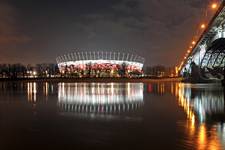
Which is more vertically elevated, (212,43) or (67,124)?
(212,43)

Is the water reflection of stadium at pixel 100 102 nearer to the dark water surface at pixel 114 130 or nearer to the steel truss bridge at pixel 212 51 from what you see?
the dark water surface at pixel 114 130

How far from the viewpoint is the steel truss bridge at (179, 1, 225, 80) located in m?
52.6

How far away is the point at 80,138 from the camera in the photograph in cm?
1256

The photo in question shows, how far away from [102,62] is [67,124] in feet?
593

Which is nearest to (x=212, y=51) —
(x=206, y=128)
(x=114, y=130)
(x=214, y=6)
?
(x=214, y=6)

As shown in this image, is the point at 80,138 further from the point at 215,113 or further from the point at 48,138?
the point at 215,113

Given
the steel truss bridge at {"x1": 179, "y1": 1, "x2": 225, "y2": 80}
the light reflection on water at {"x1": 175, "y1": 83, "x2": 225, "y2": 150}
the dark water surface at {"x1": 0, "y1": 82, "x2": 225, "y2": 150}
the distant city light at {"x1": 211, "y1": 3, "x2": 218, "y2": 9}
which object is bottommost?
the dark water surface at {"x1": 0, "y1": 82, "x2": 225, "y2": 150}

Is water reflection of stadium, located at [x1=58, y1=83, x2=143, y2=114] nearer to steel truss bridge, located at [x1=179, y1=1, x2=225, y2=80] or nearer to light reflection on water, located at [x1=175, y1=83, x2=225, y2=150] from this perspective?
light reflection on water, located at [x1=175, y1=83, x2=225, y2=150]

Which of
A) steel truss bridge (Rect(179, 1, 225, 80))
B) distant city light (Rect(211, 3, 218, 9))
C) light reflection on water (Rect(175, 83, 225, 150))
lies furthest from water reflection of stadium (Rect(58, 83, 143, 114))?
steel truss bridge (Rect(179, 1, 225, 80))

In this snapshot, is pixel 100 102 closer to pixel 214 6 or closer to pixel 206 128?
pixel 206 128

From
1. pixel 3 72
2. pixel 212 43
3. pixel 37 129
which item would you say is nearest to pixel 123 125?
pixel 37 129

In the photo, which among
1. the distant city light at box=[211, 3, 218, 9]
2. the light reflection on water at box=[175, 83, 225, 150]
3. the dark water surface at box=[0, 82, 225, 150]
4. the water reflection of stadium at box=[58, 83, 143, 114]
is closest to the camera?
the light reflection on water at box=[175, 83, 225, 150]

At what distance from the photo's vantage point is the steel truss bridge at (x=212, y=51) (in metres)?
52.6

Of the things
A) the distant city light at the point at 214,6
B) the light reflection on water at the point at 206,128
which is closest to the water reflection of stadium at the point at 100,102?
the light reflection on water at the point at 206,128
